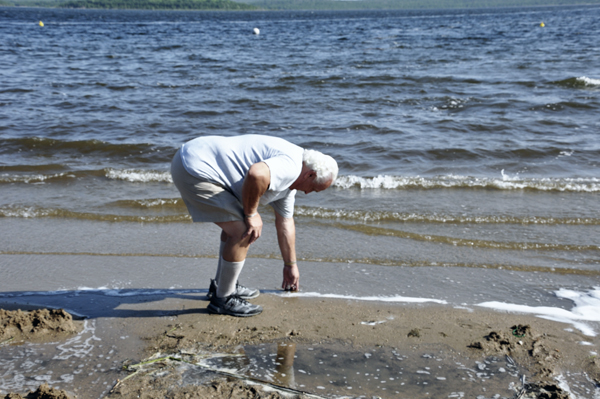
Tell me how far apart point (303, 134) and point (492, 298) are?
6436mm

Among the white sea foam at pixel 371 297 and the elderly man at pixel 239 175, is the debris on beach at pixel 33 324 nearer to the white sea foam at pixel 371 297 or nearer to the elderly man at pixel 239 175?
the elderly man at pixel 239 175

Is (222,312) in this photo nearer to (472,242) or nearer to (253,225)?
(253,225)

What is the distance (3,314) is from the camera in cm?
348

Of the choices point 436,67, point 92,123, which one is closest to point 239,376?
point 92,123

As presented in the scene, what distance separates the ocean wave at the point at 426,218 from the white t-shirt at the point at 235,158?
114 inches

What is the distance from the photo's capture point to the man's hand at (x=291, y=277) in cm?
392

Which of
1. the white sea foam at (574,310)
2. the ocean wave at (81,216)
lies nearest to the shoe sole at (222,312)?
the white sea foam at (574,310)

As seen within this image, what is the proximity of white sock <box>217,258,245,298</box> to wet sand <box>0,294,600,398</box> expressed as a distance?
19 centimetres

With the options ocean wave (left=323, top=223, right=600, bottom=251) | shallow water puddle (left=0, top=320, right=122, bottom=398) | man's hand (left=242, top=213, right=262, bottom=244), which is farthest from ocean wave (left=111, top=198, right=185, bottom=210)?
man's hand (left=242, top=213, right=262, bottom=244)

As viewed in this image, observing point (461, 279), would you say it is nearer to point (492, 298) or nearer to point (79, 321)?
point (492, 298)

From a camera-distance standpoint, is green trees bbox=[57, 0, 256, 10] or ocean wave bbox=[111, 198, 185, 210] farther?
green trees bbox=[57, 0, 256, 10]

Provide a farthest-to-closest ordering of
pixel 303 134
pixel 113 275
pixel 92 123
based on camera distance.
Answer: pixel 92 123 → pixel 303 134 → pixel 113 275

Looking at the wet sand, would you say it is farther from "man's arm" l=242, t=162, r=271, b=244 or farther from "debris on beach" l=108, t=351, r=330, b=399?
"man's arm" l=242, t=162, r=271, b=244

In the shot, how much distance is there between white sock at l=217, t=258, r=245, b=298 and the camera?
A: 353 centimetres
